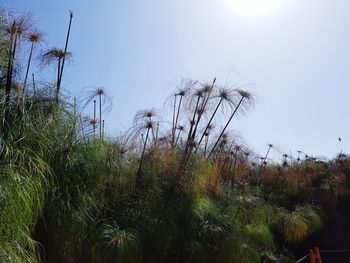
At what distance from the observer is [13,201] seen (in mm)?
6199

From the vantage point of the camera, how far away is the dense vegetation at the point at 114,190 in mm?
7164

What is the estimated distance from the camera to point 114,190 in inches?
413

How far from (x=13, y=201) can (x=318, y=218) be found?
13.0 meters

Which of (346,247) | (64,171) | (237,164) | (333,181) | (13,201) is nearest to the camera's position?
(13,201)

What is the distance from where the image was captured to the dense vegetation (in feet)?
23.5

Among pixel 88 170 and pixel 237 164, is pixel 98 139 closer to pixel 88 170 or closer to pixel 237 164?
pixel 88 170

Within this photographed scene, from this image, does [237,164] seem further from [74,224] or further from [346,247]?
[74,224]

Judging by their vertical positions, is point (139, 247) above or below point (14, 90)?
below

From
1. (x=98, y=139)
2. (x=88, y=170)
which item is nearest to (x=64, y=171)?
(x=88, y=170)

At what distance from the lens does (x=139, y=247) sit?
9680 millimetres

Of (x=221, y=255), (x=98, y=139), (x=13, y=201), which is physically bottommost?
(x=221, y=255)

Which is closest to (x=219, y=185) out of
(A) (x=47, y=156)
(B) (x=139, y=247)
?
(B) (x=139, y=247)

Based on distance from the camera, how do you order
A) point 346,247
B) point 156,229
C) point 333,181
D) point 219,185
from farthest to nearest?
point 333,181 < point 346,247 < point 219,185 < point 156,229

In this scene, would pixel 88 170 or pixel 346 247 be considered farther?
pixel 346 247
